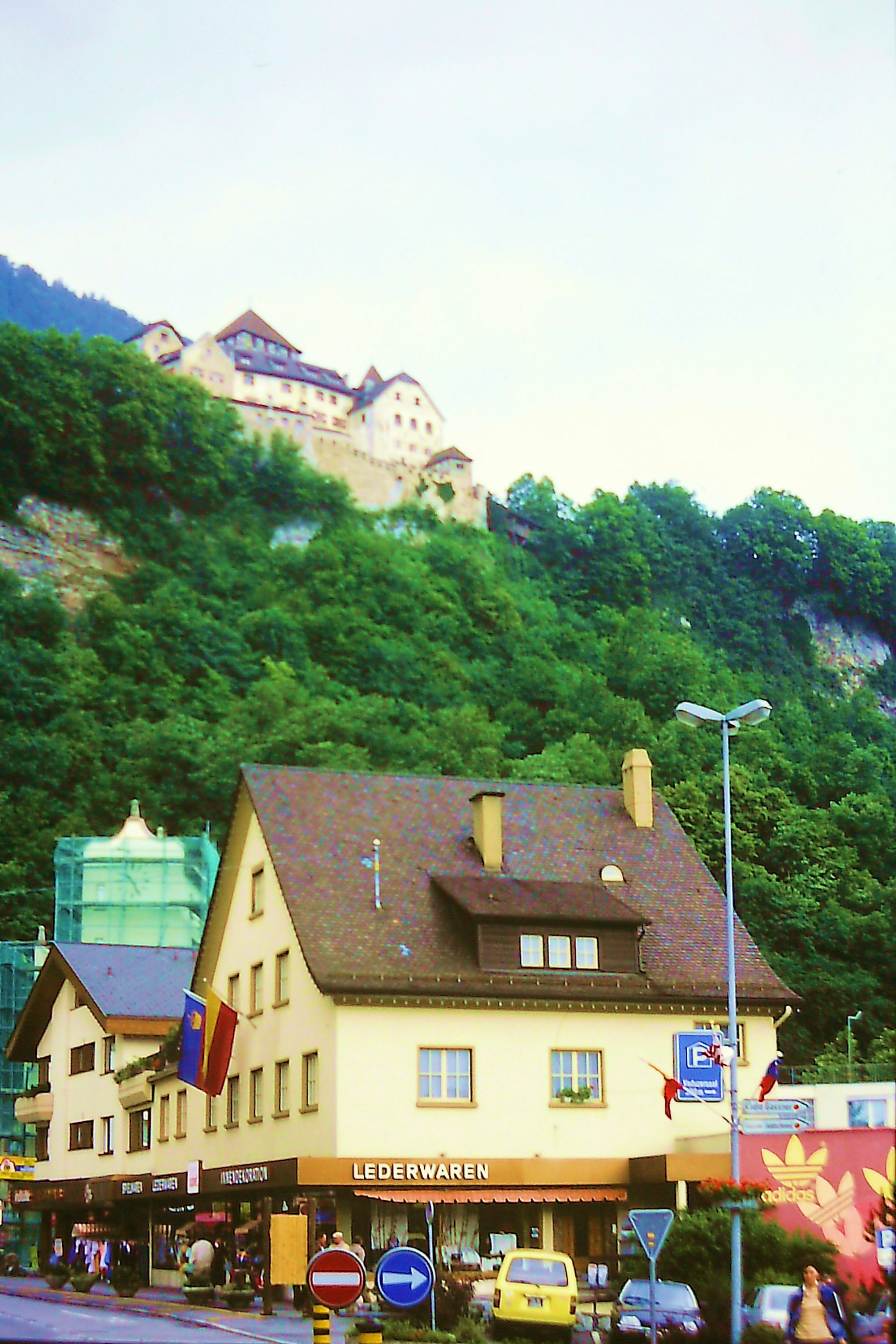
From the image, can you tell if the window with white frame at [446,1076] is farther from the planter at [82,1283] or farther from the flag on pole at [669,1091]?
the planter at [82,1283]

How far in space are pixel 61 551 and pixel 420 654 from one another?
94.9 feet

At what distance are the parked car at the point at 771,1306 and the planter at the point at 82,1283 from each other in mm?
24802

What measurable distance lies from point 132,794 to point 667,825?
69.0 m

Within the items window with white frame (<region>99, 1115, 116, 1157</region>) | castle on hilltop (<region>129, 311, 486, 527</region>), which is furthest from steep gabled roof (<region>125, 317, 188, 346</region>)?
window with white frame (<region>99, 1115, 116, 1157</region>)

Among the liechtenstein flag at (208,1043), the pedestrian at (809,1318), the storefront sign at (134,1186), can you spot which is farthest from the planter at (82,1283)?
the pedestrian at (809,1318)

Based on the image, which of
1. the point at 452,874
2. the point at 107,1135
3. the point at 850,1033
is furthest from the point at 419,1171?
the point at 850,1033

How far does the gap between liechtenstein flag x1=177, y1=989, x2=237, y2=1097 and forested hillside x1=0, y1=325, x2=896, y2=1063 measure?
41.0m

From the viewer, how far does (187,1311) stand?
129 feet

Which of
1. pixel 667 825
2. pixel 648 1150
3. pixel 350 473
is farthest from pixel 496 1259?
pixel 350 473

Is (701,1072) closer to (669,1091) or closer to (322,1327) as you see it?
(669,1091)

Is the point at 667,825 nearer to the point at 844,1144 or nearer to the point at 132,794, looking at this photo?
the point at 844,1144

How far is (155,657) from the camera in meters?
130

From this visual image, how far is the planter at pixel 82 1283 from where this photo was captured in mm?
48312

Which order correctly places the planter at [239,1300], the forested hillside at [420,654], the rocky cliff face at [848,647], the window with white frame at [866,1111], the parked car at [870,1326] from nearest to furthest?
1. the parked car at [870,1326]
2. the window with white frame at [866,1111]
3. the planter at [239,1300]
4. the forested hillside at [420,654]
5. the rocky cliff face at [848,647]
